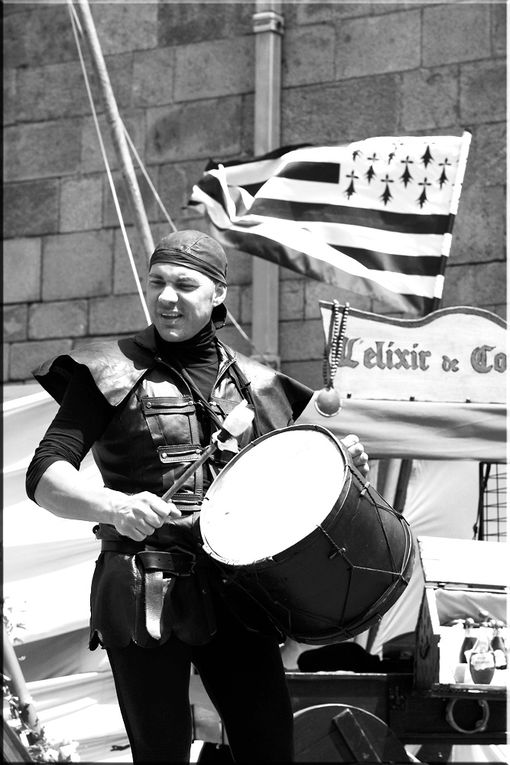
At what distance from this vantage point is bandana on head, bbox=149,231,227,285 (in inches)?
105

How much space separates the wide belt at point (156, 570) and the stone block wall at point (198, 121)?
3790mm

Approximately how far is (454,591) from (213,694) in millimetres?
1610

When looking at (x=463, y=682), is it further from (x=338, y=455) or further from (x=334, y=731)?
(x=338, y=455)

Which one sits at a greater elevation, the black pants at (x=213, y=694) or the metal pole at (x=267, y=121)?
the metal pole at (x=267, y=121)

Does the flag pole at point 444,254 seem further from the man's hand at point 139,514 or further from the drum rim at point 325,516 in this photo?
the man's hand at point 139,514

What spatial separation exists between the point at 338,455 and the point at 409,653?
214cm

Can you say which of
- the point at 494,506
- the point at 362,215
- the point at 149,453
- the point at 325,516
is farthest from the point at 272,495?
the point at 494,506

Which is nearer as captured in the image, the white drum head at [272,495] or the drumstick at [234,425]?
the white drum head at [272,495]

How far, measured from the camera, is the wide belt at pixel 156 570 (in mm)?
2420

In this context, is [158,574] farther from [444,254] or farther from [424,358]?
[444,254]

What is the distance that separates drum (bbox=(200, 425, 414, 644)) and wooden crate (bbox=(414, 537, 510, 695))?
1.25 meters

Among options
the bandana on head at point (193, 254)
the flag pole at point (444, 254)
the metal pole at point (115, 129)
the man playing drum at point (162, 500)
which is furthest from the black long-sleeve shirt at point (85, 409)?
the flag pole at point (444, 254)

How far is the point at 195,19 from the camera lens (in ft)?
22.4

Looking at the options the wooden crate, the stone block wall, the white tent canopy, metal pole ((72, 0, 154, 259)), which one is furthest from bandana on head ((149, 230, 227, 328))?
the stone block wall
